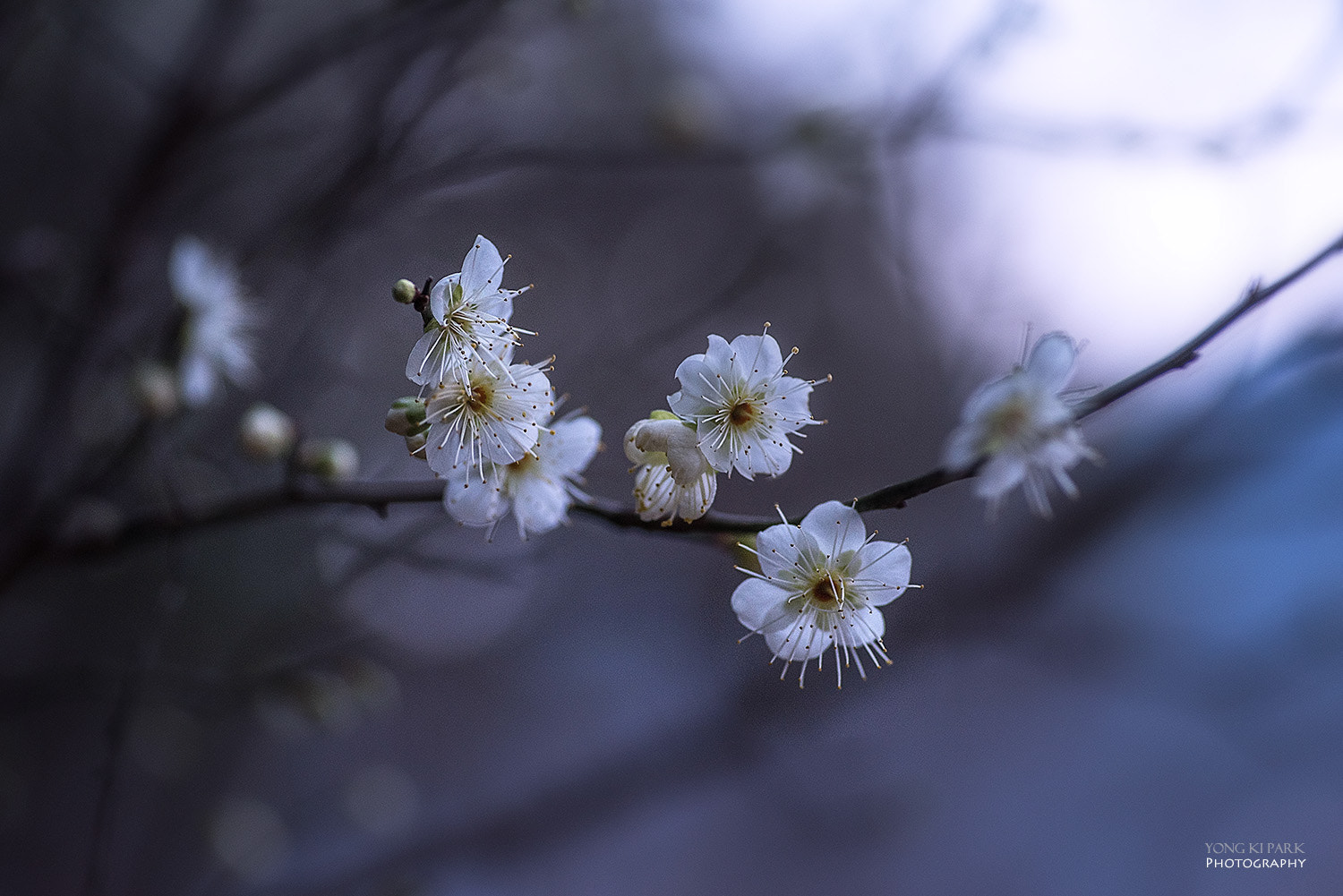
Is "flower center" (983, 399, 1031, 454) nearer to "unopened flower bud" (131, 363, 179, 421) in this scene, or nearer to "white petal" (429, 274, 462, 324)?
"white petal" (429, 274, 462, 324)

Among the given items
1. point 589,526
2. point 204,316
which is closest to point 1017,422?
point 204,316

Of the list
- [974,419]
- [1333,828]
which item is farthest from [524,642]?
[974,419]

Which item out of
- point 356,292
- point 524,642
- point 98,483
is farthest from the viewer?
point 524,642

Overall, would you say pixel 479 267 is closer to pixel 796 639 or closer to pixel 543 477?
pixel 543 477

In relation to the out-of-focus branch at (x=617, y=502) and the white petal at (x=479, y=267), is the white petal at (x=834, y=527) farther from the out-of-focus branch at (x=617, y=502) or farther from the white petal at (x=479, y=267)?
the white petal at (x=479, y=267)

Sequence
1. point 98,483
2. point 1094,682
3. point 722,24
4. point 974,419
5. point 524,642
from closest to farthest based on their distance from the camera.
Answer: point 974,419
point 98,483
point 722,24
point 1094,682
point 524,642

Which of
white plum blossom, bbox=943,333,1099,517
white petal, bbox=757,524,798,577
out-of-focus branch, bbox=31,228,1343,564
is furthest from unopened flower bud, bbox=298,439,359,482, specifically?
white plum blossom, bbox=943,333,1099,517

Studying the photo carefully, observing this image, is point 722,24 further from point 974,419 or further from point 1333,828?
point 1333,828
